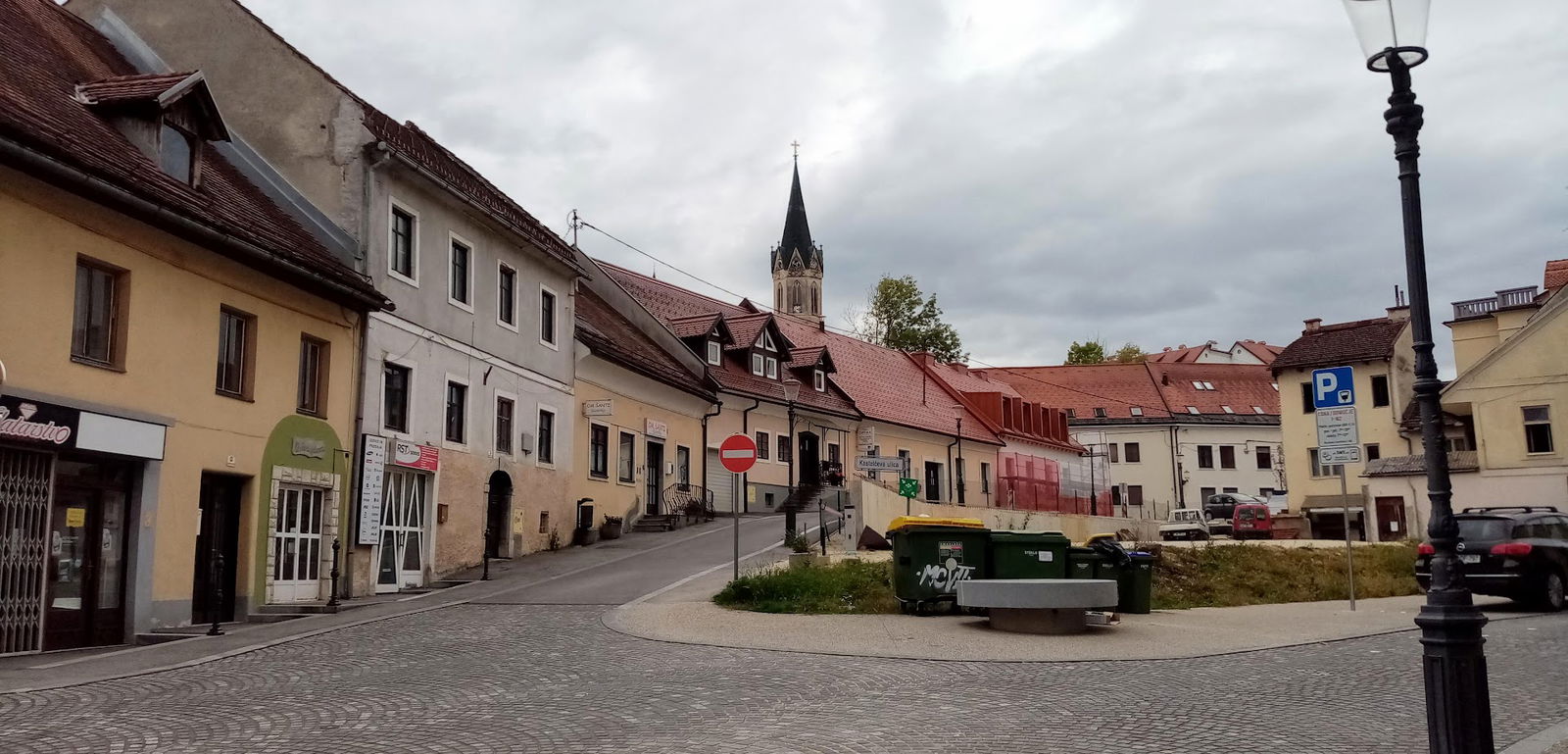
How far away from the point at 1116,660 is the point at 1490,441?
34.2 metres

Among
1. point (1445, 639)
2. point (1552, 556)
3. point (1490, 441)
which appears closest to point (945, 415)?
point (1490, 441)

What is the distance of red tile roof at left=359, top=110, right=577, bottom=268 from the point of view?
2278 cm

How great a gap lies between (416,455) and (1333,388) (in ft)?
50.1

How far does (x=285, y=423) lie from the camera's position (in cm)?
1906

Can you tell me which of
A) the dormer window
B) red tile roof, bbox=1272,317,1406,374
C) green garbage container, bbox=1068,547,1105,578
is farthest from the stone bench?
red tile roof, bbox=1272,317,1406,374

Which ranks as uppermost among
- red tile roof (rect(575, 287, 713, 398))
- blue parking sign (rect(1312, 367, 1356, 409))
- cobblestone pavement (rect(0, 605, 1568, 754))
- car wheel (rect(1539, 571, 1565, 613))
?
red tile roof (rect(575, 287, 713, 398))

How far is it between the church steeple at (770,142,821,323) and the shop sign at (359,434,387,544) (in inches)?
2772

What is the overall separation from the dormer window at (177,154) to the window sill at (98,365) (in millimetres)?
3459

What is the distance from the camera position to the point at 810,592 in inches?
727

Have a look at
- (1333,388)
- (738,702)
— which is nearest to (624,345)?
(1333,388)

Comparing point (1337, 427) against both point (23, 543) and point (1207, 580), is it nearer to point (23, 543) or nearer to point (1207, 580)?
point (1207, 580)

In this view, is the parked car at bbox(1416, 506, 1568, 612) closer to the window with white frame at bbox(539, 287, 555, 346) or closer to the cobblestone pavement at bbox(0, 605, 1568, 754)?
the cobblestone pavement at bbox(0, 605, 1568, 754)

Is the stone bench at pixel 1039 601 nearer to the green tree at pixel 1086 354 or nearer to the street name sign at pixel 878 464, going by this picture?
the street name sign at pixel 878 464

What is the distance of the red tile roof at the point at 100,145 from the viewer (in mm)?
14836
